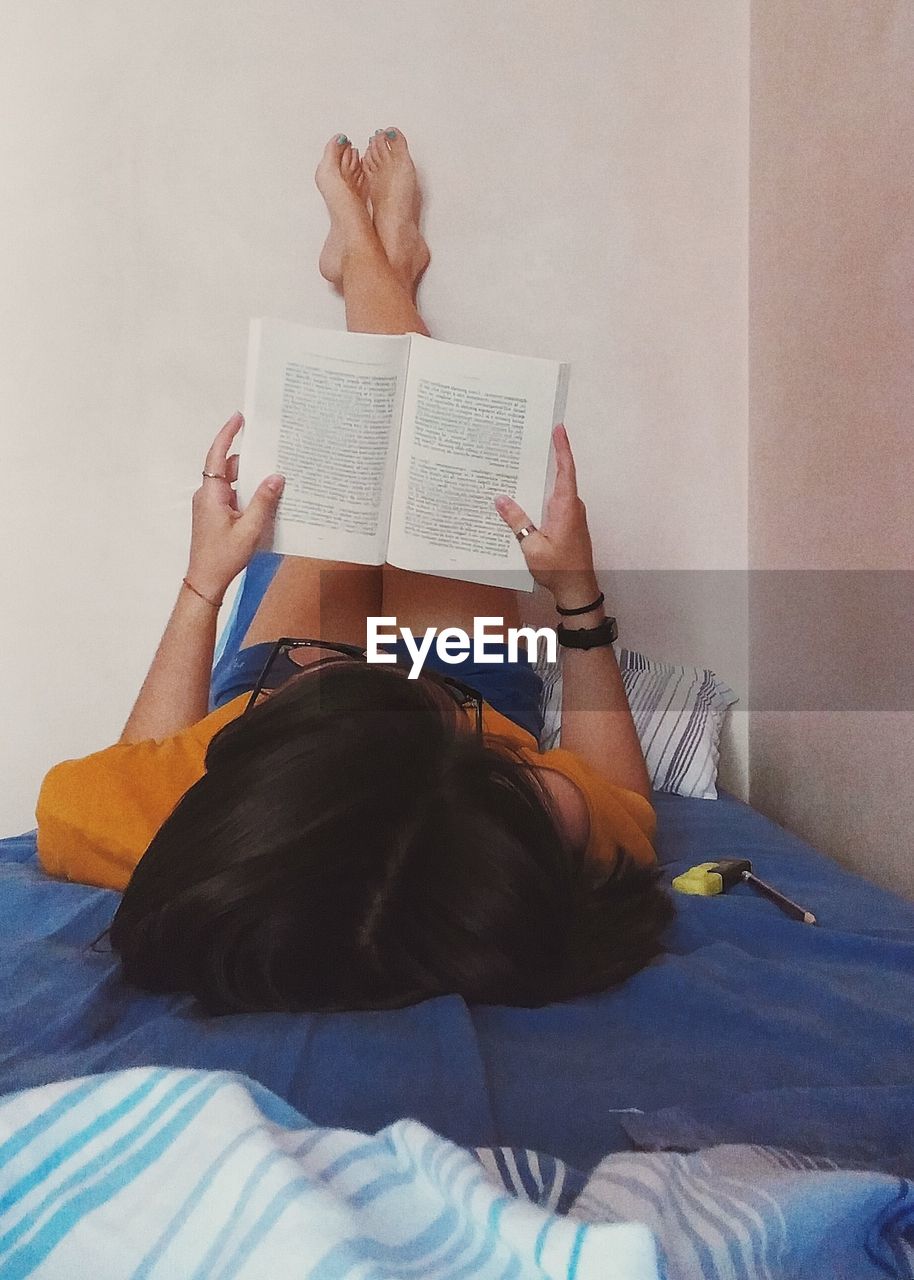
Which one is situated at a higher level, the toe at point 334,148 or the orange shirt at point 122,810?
the toe at point 334,148

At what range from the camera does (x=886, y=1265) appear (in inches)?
13.5

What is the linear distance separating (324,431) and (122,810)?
445 millimetres

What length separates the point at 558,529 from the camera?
42.9 inches

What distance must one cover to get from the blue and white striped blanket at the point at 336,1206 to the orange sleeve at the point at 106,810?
1.64 feet

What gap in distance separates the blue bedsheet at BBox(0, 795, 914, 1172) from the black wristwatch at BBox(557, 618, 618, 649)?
0.42m

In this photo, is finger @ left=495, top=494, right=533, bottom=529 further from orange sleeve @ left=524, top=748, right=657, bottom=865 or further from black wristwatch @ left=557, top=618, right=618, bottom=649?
orange sleeve @ left=524, top=748, right=657, bottom=865

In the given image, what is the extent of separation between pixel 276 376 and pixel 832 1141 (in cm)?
84

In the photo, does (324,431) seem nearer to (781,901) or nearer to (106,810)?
(106,810)

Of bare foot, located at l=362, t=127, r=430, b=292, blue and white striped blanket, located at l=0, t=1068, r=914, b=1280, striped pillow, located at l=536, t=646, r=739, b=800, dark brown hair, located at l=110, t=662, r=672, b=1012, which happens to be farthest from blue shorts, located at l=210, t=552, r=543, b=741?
blue and white striped blanket, located at l=0, t=1068, r=914, b=1280

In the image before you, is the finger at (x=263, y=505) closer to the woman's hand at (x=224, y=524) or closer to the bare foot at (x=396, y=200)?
the woman's hand at (x=224, y=524)

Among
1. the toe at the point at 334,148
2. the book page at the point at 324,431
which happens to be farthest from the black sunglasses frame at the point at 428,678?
the toe at the point at 334,148

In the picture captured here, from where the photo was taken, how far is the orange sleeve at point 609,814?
0.87 metres

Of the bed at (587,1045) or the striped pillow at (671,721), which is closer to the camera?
the bed at (587,1045)

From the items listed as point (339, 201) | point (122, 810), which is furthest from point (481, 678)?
point (339, 201)
